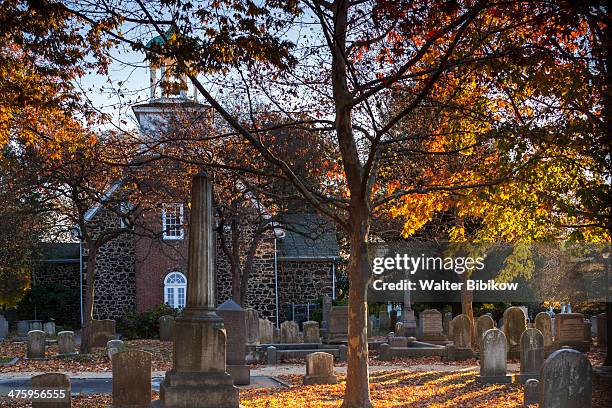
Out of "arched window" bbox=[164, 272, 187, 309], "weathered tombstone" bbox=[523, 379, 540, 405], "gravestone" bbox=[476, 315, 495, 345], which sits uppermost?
"arched window" bbox=[164, 272, 187, 309]

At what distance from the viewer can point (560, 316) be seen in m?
22.1

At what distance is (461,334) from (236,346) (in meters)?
7.55

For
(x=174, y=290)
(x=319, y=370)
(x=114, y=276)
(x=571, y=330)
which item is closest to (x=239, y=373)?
(x=319, y=370)

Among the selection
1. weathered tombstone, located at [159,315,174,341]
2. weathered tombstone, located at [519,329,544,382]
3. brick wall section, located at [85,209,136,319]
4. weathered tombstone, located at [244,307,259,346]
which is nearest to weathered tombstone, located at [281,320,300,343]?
weathered tombstone, located at [244,307,259,346]

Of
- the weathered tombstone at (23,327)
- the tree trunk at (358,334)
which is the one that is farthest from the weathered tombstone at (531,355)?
the weathered tombstone at (23,327)

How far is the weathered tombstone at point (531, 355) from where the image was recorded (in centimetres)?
1503

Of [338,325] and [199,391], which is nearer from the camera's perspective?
[199,391]

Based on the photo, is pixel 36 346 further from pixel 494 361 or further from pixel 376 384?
pixel 494 361

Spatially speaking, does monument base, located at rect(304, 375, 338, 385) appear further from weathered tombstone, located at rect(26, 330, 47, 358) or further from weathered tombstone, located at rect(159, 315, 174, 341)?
weathered tombstone, located at rect(159, 315, 174, 341)

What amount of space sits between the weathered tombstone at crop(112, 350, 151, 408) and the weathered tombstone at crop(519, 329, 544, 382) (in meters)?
7.69

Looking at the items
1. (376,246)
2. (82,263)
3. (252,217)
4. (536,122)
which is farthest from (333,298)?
(536,122)

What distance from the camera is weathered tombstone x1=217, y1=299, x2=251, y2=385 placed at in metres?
16.0

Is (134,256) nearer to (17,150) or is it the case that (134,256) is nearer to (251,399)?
(17,150)

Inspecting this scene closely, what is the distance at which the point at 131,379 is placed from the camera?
11.5 metres
